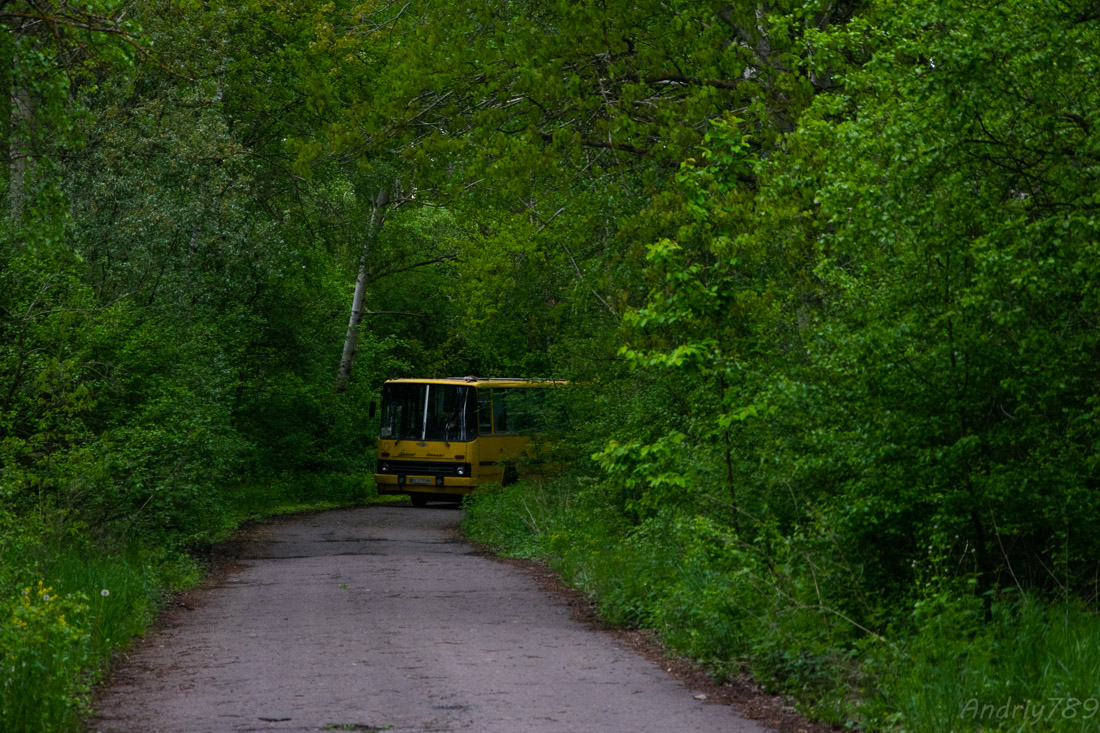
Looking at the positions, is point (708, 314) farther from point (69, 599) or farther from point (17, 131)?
point (17, 131)

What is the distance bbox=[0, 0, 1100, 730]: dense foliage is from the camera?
344 inches

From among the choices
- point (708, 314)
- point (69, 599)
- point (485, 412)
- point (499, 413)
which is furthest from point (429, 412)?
point (69, 599)

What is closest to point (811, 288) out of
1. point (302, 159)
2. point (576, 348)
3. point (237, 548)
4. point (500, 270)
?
point (302, 159)

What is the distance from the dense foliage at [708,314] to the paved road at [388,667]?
57 cm

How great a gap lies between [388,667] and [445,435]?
82.1 feet

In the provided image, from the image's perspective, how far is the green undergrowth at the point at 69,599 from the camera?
7.48m

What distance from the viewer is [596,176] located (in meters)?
17.6

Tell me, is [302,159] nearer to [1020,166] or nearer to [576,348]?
[576,348]

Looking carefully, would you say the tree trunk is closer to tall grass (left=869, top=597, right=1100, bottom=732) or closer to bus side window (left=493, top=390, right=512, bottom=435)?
tall grass (left=869, top=597, right=1100, bottom=732)

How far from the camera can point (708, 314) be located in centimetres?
1158

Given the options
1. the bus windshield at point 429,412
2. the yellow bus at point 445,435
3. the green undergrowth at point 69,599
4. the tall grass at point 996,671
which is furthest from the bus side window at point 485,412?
the tall grass at point 996,671

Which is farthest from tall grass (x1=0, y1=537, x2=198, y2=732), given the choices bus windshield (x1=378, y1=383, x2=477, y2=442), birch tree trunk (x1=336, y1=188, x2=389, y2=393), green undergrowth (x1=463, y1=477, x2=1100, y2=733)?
birch tree trunk (x1=336, y1=188, x2=389, y2=393)

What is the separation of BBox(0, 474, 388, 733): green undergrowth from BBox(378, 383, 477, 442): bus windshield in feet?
43.1

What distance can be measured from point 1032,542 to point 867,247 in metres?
2.49
